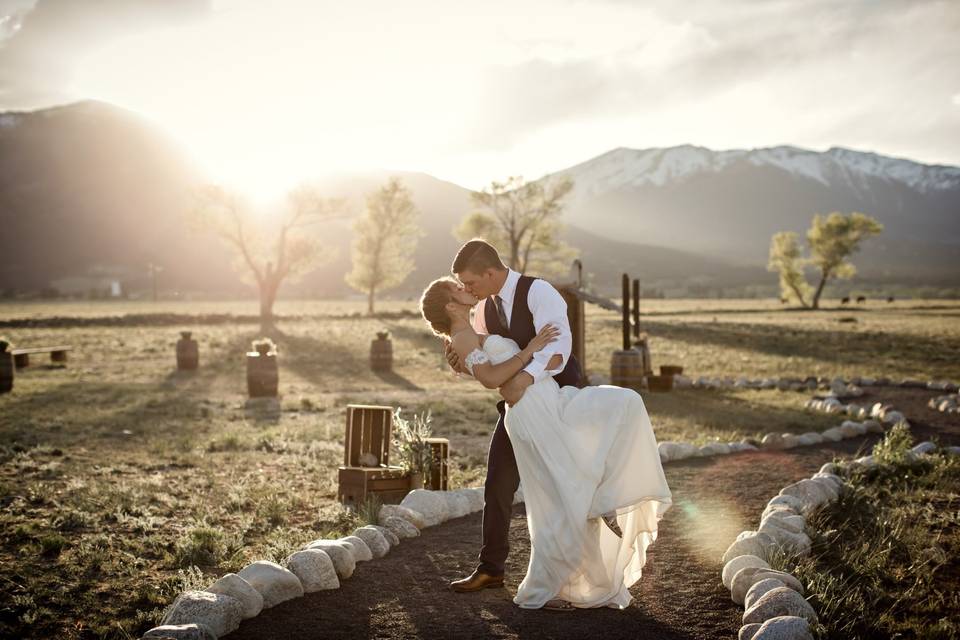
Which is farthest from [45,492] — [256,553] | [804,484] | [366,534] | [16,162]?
[16,162]

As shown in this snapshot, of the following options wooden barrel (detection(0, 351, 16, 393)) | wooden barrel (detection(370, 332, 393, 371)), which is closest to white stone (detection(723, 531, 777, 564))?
wooden barrel (detection(0, 351, 16, 393))

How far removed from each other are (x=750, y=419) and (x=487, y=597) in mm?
10104

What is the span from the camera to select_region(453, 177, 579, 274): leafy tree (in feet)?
184

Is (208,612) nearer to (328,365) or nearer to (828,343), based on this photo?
(328,365)

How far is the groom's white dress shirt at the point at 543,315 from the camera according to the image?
491 cm

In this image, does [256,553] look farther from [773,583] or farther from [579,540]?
[773,583]

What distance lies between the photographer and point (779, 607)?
455 cm

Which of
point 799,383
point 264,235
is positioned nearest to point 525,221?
point 264,235

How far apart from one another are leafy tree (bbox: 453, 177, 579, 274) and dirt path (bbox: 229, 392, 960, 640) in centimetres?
4785

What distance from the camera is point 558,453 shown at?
4961 millimetres

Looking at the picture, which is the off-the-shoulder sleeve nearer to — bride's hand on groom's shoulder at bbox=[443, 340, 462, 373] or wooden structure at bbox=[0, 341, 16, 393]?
bride's hand on groom's shoulder at bbox=[443, 340, 462, 373]

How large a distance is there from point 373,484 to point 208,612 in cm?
354

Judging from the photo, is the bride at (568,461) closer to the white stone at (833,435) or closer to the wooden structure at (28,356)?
the white stone at (833,435)

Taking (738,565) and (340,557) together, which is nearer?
(738,565)
